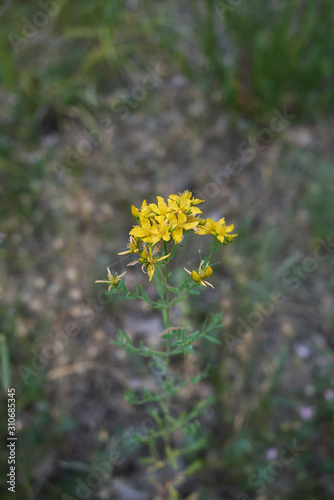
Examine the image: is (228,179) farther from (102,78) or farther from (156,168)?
(102,78)

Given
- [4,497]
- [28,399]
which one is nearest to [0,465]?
[4,497]

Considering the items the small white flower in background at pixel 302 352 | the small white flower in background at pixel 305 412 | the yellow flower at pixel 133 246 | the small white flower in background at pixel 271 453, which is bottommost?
the small white flower in background at pixel 271 453

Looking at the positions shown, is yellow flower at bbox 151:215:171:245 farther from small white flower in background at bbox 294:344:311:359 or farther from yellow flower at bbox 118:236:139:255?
small white flower in background at bbox 294:344:311:359

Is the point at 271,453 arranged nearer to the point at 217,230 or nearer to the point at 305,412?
the point at 305,412

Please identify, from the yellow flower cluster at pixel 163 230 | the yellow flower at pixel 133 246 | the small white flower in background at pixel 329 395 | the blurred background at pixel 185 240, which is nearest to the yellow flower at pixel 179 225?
the yellow flower cluster at pixel 163 230

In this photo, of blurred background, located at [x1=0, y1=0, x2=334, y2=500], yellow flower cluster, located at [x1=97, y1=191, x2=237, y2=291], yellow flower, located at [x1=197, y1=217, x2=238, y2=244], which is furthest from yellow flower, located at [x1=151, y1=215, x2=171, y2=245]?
blurred background, located at [x1=0, y1=0, x2=334, y2=500]

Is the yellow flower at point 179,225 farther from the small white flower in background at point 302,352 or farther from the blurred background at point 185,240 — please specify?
the small white flower in background at point 302,352

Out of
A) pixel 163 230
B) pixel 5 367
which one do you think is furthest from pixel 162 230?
Answer: pixel 5 367

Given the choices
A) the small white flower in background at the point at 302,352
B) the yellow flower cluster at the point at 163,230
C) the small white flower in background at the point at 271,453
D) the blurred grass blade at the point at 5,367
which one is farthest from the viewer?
the small white flower in background at the point at 302,352
